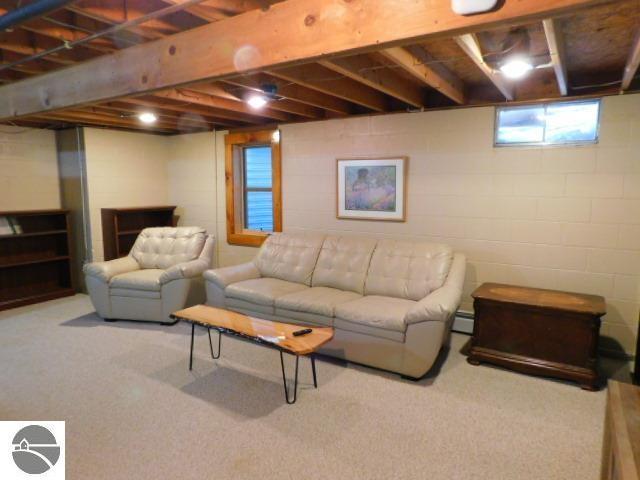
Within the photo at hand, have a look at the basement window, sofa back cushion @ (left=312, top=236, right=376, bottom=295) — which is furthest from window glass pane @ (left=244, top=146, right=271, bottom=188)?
the basement window

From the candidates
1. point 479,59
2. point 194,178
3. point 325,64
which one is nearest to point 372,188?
point 479,59

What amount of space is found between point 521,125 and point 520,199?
640mm

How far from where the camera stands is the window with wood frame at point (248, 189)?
545cm

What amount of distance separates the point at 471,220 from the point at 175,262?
3.23m

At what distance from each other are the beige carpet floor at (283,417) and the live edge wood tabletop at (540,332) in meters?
0.11

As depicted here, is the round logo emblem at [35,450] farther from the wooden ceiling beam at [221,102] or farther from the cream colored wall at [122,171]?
the cream colored wall at [122,171]

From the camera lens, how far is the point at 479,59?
2564 millimetres

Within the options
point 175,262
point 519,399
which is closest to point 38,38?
point 175,262

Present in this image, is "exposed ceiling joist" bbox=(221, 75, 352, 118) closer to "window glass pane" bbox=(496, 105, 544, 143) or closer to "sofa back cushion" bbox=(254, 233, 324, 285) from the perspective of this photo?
"sofa back cushion" bbox=(254, 233, 324, 285)

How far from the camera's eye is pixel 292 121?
4910mm

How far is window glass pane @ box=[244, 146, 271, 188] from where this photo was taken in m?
5.55

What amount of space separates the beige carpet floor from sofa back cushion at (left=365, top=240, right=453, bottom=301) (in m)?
0.64

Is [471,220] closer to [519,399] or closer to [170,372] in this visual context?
[519,399]

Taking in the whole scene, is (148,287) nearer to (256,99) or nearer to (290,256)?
(290,256)
